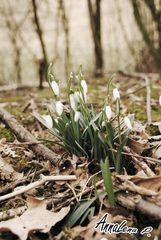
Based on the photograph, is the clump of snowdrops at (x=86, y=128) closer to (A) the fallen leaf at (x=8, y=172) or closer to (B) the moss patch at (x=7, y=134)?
(A) the fallen leaf at (x=8, y=172)

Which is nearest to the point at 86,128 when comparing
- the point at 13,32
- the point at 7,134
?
the point at 7,134

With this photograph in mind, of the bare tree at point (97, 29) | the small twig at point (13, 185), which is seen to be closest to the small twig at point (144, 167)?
the small twig at point (13, 185)

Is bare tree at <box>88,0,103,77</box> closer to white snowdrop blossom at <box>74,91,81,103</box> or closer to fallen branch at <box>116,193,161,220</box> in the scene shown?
white snowdrop blossom at <box>74,91,81,103</box>

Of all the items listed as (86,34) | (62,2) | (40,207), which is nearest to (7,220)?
(40,207)

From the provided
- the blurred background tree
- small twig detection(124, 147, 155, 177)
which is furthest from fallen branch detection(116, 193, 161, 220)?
the blurred background tree

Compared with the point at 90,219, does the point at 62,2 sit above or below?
above

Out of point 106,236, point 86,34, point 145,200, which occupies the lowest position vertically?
point 106,236

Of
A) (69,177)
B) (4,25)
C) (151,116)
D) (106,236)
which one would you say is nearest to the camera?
(106,236)

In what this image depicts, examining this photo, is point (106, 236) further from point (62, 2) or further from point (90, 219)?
point (62, 2)

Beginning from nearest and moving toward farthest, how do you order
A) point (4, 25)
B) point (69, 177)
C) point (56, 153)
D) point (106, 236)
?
1. point (106, 236)
2. point (69, 177)
3. point (56, 153)
4. point (4, 25)
